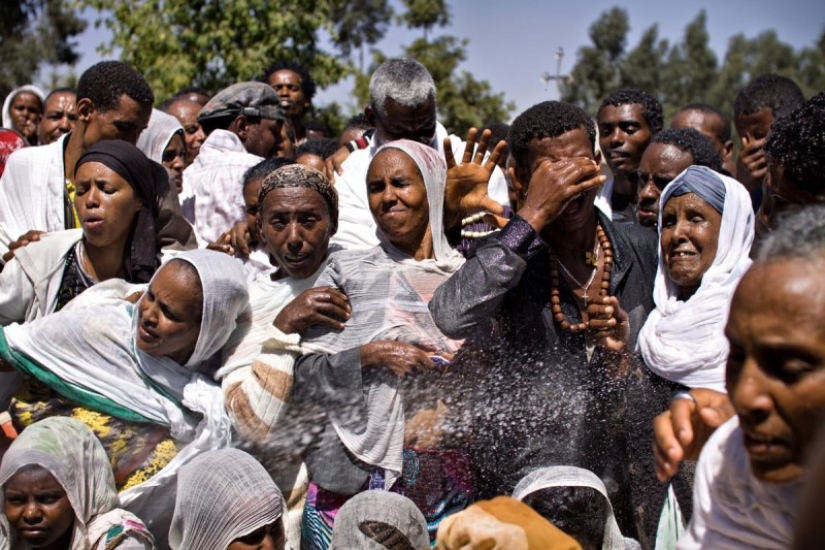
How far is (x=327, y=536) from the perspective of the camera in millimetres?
3754

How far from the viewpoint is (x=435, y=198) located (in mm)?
4113

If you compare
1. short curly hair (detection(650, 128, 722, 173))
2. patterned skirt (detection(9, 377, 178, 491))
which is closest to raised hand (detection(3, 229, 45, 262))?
patterned skirt (detection(9, 377, 178, 491))

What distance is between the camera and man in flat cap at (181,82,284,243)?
5828 mm

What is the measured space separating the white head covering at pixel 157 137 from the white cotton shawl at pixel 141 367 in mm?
2343

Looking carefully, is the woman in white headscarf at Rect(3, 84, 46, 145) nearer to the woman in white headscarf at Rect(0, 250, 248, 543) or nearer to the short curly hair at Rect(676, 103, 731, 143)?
the woman in white headscarf at Rect(0, 250, 248, 543)

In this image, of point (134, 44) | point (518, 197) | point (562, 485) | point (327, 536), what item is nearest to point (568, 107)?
point (518, 197)

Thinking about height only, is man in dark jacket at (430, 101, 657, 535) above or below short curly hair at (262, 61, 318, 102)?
below

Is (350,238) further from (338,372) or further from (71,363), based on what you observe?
(71,363)

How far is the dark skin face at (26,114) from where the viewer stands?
354 inches

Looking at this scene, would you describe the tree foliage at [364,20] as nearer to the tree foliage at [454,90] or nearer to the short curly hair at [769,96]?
the tree foliage at [454,90]

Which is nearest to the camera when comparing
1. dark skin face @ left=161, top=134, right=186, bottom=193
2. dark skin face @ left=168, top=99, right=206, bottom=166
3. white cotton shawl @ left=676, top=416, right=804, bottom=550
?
white cotton shawl @ left=676, top=416, right=804, bottom=550

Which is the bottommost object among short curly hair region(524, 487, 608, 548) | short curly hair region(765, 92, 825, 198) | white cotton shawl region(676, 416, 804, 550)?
short curly hair region(524, 487, 608, 548)

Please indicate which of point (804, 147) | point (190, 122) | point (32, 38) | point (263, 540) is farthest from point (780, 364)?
point (32, 38)

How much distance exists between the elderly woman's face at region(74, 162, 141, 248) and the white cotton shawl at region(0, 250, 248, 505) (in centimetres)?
50
